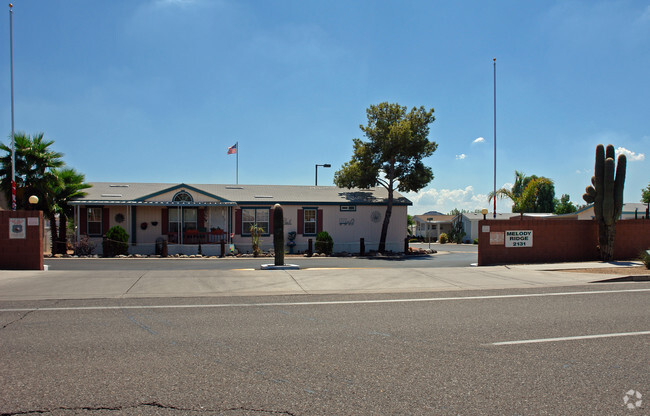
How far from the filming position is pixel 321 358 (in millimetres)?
5328

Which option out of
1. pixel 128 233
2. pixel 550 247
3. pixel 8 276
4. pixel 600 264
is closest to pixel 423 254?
pixel 550 247

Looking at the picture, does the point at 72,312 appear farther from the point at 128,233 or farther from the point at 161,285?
the point at 128,233

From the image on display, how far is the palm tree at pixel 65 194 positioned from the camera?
2422 cm

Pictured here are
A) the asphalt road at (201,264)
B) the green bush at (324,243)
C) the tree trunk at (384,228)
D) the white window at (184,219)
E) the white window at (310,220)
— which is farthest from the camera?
the white window at (310,220)

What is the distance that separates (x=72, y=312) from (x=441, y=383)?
6.40m

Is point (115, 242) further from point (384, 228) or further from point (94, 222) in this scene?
point (384, 228)

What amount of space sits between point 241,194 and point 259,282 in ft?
58.7

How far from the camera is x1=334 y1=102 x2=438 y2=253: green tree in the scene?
2756 centimetres

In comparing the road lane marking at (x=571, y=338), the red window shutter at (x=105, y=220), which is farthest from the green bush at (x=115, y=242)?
the road lane marking at (x=571, y=338)

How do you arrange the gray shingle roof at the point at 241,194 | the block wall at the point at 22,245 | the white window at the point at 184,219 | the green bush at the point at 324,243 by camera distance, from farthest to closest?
1. the white window at the point at 184,219
2. the gray shingle roof at the point at 241,194
3. the green bush at the point at 324,243
4. the block wall at the point at 22,245

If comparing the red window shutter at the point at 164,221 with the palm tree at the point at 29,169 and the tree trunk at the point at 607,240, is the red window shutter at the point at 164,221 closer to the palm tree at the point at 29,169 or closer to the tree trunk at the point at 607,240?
the palm tree at the point at 29,169

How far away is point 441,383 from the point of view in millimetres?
4535

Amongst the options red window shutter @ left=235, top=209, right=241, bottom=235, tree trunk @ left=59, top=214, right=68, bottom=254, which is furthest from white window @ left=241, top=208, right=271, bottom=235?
tree trunk @ left=59, top=214, right=68, bottom=254

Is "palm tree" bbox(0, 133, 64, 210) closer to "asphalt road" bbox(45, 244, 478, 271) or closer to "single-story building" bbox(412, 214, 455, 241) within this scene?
"asphalt road" bbox(45, 244, 478, 271)
